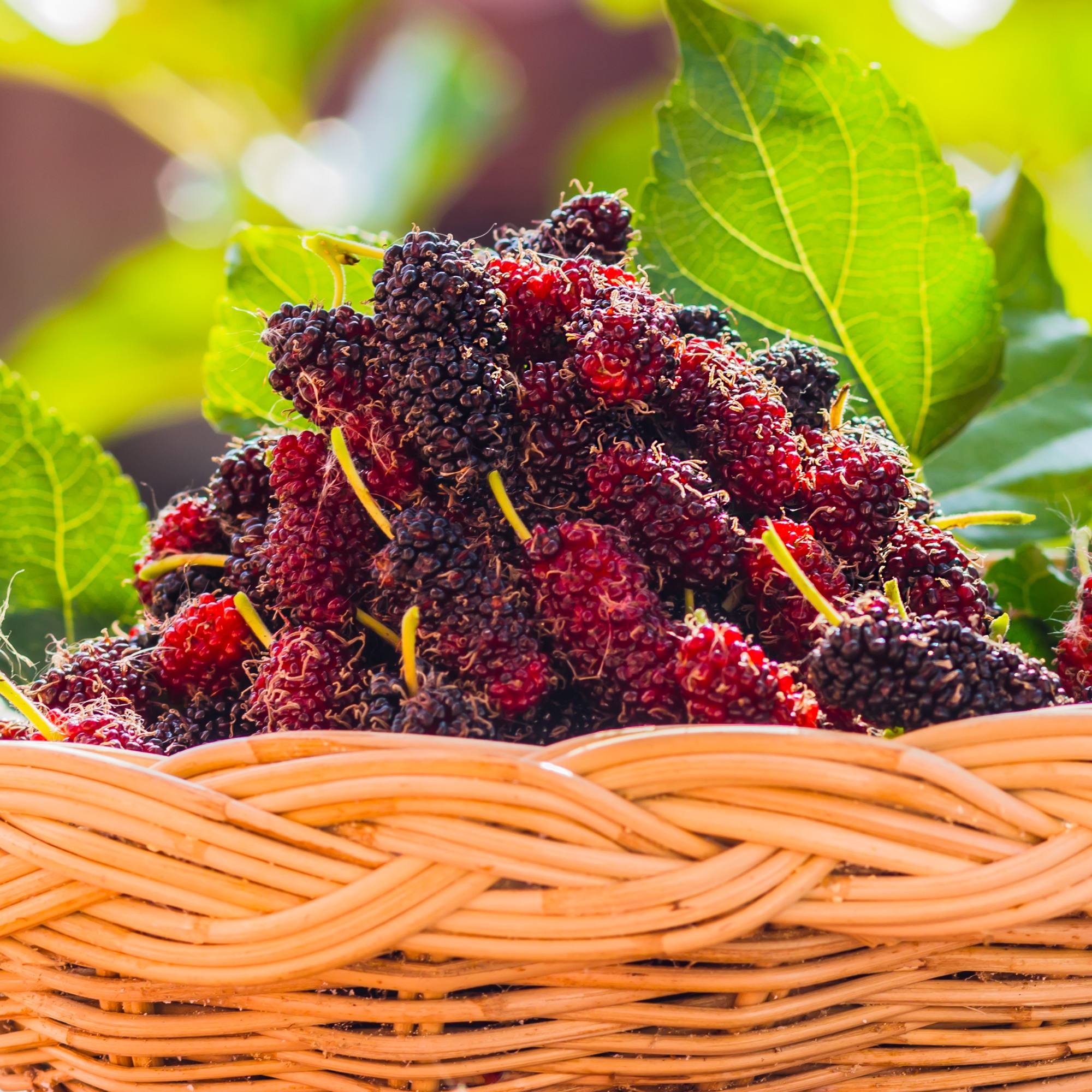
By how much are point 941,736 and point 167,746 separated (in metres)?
0.37

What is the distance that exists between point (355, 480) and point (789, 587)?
0.22 m

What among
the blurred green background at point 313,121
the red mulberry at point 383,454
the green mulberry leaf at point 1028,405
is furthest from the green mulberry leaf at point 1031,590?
the blurred green background at point 313,121

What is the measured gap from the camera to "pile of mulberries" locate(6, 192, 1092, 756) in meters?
0.46

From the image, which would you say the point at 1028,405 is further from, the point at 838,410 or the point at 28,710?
the point at 28,710

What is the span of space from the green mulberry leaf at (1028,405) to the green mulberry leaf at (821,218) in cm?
13

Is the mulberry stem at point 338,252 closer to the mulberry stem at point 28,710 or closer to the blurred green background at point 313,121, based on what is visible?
the mulberry stem at point 28,710

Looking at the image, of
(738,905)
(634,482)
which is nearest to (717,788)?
(738,905)

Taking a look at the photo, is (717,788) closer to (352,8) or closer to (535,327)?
(535,327)

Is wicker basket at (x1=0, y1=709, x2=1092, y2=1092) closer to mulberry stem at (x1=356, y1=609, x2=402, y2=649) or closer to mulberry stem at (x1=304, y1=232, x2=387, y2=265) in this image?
mulberry stem at (x1=356, y1=609, x2=402, y2=649)

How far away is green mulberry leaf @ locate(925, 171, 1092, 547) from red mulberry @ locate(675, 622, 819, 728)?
1.64 ft

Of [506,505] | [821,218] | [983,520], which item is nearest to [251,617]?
[506,505]

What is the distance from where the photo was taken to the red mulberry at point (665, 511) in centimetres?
49

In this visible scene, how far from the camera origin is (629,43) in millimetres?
2775

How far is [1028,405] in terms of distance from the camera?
0.93 metres
